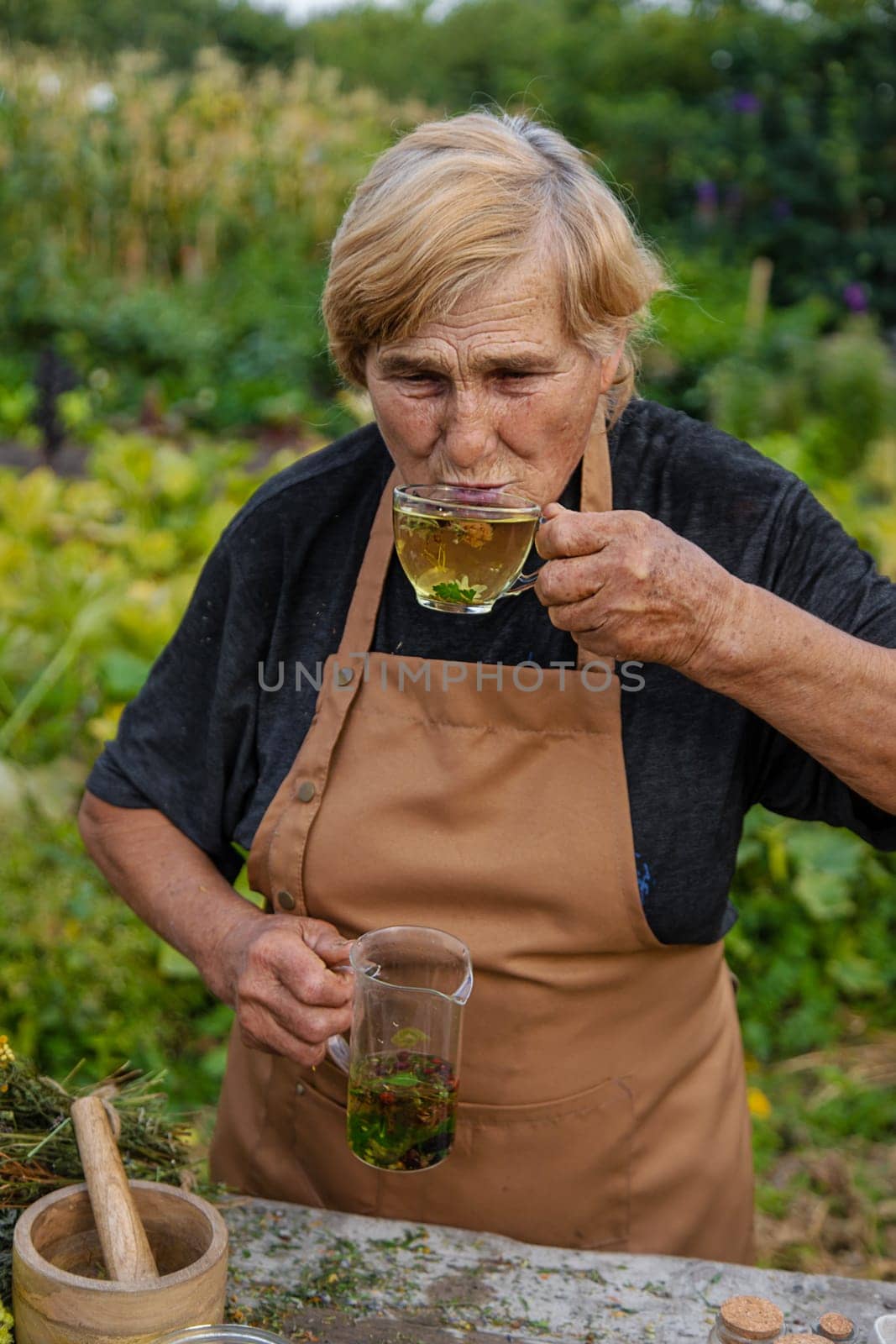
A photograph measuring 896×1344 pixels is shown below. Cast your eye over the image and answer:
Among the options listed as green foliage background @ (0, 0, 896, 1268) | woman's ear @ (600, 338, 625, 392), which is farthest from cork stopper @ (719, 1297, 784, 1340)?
green foliage background @ (0, 0, 896, 1268)

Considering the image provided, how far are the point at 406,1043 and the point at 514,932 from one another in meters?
0.35

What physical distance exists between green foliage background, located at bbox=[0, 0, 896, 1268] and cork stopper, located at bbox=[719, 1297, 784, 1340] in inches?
55.5

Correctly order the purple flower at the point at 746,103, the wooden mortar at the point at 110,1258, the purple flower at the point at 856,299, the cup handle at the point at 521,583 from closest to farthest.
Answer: the wooden mortar at the point at 110,1258 < the cup handle at the point at 521,583 < the purple flower at the point at 856,299 < the purple flower at the point at 746,103

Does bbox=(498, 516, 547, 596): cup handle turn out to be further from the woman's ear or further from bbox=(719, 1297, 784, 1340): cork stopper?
bbox=(719, 1297, 784, 1340): cork stopper

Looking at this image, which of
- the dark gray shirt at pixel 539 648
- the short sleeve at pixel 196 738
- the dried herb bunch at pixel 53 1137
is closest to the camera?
the dried herb bunch at pixel 53 1137

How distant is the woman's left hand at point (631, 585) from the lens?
1.52 metres

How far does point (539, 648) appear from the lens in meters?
1.92

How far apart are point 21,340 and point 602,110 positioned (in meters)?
7.04

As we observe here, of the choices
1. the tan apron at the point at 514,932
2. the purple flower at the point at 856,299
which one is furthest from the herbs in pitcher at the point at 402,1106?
the purple flower at the point at 856,299

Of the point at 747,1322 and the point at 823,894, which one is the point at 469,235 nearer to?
the point at 747,1322

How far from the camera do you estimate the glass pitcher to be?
1.52 m

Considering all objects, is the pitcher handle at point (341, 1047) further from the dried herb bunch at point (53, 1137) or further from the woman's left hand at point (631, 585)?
the woman's left hand at point (631, 585)

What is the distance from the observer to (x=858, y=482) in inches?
253

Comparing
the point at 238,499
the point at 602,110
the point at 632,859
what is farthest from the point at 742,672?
the point at 602,110
